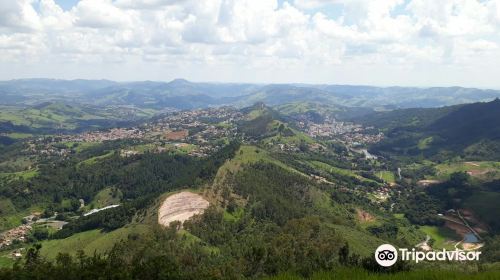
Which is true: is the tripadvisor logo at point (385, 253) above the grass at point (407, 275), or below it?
above

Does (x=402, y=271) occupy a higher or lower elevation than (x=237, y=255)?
higher

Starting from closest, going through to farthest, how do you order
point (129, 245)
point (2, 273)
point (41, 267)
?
point (2, 273)
point (41, 267)
point (129, 245)

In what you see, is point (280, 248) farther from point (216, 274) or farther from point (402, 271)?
point (402, 271)

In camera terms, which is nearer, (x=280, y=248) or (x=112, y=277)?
(x=112, y=277)

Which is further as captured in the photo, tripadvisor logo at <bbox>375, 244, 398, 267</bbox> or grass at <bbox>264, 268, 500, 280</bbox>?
grass at <bbox>264, 268, 500, 280</bbox>

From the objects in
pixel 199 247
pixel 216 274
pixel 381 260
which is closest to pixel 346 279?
pixel 381 260

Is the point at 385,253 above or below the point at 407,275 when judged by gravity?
above

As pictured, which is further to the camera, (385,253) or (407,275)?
(407,275)

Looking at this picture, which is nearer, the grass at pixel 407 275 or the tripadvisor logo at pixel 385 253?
the tripadvisor logo at pixel 385 253

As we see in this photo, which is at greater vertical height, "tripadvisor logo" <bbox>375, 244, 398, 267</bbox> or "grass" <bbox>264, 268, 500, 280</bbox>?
"tripadvisor logo" <bbox>375, 244, 398, 267</bbox>

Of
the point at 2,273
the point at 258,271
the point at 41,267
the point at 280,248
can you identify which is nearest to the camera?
the point at 2,273

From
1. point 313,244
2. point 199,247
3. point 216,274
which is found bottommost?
point 199,247
